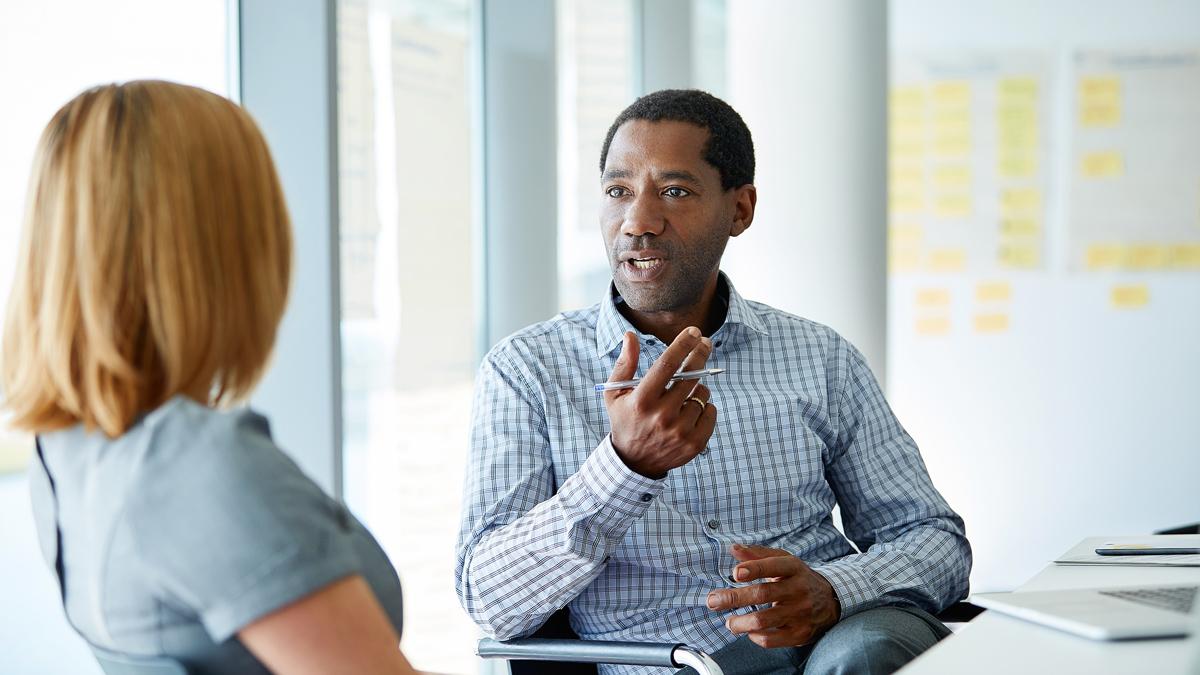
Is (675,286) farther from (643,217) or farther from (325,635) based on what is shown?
(325,635)

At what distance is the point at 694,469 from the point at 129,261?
3.60 feet

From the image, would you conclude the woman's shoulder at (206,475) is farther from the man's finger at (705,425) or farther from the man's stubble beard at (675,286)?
the man's stubble beard at (675,286)

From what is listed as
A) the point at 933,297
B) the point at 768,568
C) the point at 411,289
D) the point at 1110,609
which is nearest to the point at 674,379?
the point at 768,568

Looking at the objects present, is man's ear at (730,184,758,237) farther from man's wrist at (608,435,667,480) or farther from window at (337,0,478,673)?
window at (337,0,478,673)

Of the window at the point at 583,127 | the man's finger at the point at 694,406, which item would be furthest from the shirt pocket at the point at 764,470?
the window at the point at 583,127

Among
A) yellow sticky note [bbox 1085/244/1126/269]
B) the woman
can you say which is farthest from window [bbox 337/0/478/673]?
yellow sticky note [bbox 1085/244/1126/269]

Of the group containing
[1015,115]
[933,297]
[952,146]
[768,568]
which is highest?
Answer: [1015,115]

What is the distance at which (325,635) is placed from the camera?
0.94m

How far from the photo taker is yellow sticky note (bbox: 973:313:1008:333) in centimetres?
432

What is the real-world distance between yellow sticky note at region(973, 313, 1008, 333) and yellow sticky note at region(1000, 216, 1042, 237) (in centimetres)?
29

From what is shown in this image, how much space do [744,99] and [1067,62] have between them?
1700mm

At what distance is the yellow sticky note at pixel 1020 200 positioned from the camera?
4.29 metres

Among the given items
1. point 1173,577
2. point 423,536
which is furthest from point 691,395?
point 423,536

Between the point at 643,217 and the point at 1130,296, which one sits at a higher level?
the point at 643,217
